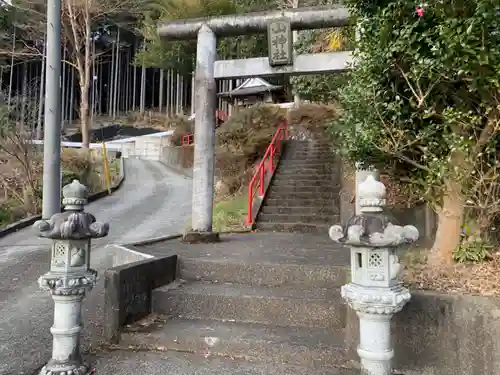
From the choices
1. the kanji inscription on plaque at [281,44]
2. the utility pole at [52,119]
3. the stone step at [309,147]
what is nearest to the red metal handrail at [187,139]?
the stone step at [309,147]

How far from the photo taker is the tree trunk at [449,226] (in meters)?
3.39

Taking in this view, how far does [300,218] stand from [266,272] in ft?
13.9

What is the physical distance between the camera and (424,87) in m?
3.45

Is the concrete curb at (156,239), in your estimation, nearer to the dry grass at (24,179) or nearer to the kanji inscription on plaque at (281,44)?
the kanji inscription on plaque at (281,44)

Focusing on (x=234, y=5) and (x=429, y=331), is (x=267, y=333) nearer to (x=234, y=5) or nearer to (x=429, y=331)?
(x=429, y=331)

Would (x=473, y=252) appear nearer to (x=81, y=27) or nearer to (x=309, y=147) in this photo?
(x=309, y=147)

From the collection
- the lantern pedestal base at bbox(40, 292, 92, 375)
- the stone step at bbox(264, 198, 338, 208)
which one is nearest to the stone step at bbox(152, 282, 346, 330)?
the lantern pedestal base at bbox(40, 292, 92, 375)

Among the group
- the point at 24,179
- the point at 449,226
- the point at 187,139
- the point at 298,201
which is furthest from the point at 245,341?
the point at 187,139

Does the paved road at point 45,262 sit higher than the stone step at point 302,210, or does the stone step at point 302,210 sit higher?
the stone step at point 302,210

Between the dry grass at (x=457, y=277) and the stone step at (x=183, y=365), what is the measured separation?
87 cm

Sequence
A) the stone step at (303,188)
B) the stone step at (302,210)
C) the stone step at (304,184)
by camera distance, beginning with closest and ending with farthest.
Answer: the stone step at (302,210), the stone step at (303,188), the stone step at (304,184)

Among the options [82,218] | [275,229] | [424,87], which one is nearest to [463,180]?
[424,87]

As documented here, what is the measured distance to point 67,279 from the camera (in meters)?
2.80

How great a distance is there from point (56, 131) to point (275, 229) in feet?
14.4
